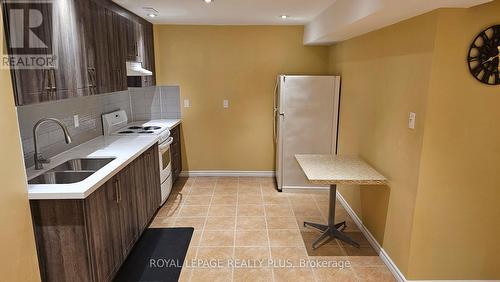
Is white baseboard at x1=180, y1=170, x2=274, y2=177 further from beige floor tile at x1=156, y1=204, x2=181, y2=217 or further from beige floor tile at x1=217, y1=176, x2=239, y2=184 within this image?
beige floor tile at x1=156, y1=204, x2=181, y2=217

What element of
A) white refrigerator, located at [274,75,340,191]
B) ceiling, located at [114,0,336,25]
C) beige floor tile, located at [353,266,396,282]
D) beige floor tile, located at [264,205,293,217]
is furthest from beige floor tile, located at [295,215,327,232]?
ceiling, located at [114,0,336,25]

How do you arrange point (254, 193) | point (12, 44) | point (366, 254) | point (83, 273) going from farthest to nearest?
point (254, 193)
point (366, 254)
point (83, 273)
point (12, 44)

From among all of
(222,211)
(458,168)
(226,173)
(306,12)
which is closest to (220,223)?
(222,211)

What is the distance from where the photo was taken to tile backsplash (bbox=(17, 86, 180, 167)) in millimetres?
2365

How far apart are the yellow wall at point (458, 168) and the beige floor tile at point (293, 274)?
0.77 meters

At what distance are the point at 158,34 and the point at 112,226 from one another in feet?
10.2

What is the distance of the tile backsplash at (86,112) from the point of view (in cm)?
237

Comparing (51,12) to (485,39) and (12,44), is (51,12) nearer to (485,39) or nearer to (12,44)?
(12,44)

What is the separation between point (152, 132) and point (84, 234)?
188 centimetres

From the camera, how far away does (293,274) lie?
260cm

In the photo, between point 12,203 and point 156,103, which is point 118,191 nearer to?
point 12,203

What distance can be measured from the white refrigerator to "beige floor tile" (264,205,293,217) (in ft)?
1.61

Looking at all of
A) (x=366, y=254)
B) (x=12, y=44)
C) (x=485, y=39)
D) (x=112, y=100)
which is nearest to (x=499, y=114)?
(x=485, y=39)

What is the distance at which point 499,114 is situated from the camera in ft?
6.92
